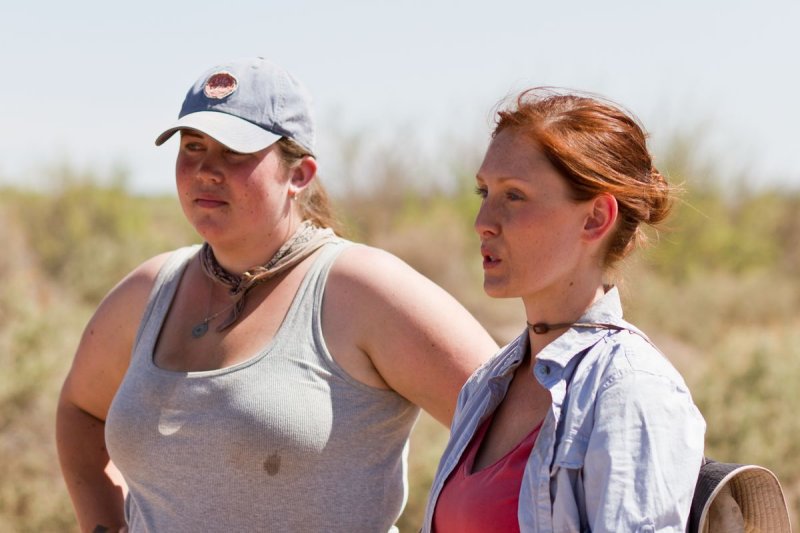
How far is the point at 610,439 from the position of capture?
1.61 m

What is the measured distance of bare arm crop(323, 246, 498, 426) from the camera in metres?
2.44

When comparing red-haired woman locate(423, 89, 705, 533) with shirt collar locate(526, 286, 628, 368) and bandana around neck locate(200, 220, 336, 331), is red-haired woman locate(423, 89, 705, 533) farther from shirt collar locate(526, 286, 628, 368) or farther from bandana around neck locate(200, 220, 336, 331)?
bandana around neck locate(200, 220, 336, 331)

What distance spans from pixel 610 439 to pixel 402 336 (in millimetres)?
900

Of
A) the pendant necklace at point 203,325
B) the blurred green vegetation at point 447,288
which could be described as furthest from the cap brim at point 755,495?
the pendant necklace at point 203,325

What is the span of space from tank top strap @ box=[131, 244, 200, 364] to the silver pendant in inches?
4.1

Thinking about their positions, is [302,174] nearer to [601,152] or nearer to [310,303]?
[310,303]

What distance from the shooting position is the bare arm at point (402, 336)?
2.44 meters

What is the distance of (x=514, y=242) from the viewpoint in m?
1.89

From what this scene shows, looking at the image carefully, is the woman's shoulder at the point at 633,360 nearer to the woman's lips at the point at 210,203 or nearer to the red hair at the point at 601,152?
the red hair at the point at 601,152

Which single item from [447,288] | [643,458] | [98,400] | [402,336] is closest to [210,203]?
[402,336]

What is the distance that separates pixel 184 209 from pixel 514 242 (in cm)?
102

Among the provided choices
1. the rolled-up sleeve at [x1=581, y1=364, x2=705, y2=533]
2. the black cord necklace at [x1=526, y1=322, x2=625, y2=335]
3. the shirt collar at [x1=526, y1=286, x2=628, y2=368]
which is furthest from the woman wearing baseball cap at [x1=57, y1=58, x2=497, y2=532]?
the rolled-up sleeve at [x1=581, y1=364, x2=705, y2=533]

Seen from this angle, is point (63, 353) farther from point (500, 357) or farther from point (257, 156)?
point (500, 357)

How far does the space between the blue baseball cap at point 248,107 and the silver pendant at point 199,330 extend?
47 centimetres
